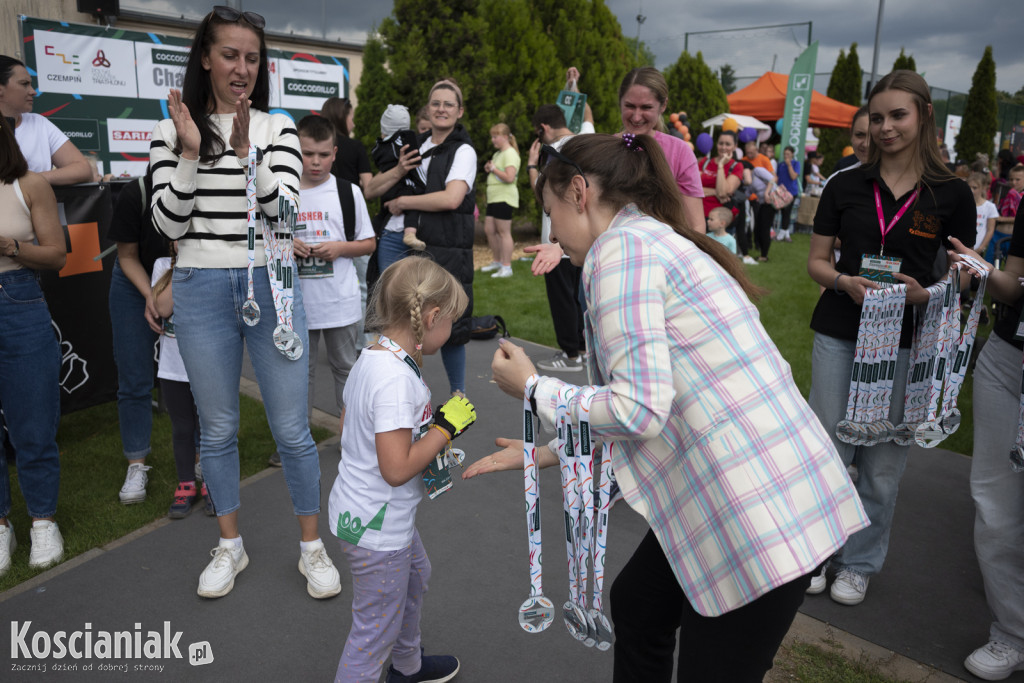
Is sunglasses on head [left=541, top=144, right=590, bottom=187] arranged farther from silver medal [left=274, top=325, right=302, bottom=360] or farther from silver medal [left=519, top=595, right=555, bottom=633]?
silver medal [left=274, top=325, right=302, bottom=360]

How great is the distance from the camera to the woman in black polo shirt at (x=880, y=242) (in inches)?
115

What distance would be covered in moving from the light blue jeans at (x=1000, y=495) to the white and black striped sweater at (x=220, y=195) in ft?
9.02

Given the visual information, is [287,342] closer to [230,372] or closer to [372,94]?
[230,372]

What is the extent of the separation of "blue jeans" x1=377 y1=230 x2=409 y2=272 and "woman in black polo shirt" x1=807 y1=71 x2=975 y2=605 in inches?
101

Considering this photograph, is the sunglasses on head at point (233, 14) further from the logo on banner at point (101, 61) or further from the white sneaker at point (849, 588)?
the logo on banner at point (101, 61)

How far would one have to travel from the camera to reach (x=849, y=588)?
10.4ft

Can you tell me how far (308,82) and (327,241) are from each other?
7.35m

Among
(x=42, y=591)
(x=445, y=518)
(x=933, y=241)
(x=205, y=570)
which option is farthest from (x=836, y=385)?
(x=42, y=591)

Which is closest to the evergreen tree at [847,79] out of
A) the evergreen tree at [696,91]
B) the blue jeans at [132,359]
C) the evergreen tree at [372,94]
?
the evergreen tree at [696,91]

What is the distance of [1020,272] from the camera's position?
269cm

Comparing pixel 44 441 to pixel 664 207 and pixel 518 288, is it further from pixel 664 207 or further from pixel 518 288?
pixel 518 288

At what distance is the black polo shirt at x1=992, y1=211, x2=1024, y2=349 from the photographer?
2643mm

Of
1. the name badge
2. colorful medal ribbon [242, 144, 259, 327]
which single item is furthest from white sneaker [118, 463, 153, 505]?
the name badge

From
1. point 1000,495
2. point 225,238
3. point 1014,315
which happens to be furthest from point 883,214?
point 225,238
